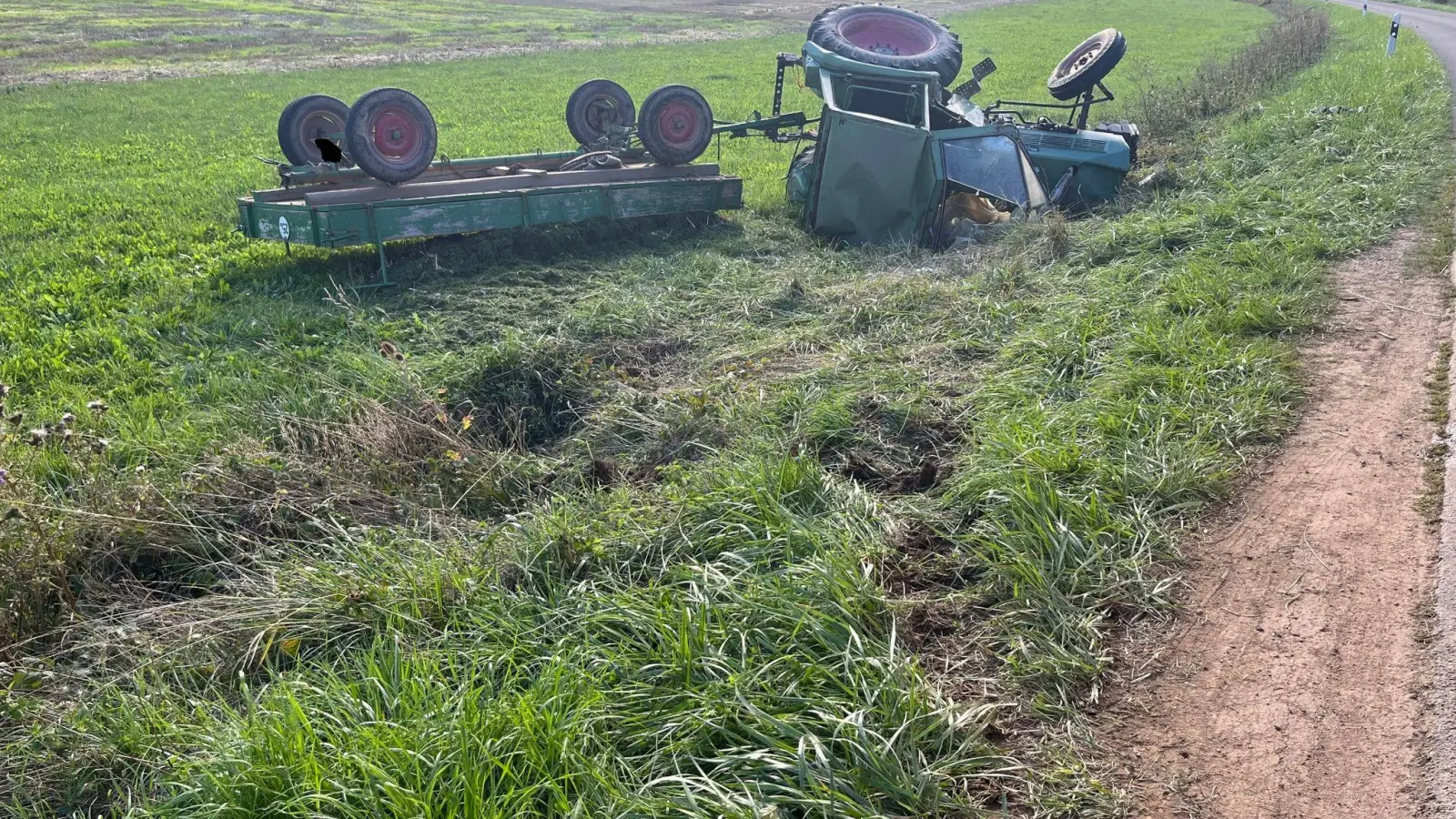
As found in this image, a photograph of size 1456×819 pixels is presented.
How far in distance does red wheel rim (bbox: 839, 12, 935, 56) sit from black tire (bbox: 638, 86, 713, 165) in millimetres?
2193

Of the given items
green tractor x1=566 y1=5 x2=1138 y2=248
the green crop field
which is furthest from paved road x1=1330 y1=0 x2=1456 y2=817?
green tractor x1=566 y1=5 x2=1138 y2=248

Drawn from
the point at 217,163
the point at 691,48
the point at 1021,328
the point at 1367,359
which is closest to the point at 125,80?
the point at 217,163

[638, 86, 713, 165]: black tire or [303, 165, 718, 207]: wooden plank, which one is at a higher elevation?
[638, 86, 713, 165]: black tire

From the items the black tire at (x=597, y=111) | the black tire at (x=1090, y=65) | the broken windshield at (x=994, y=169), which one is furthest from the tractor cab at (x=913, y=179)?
the black tire at (x=1090, y=65)

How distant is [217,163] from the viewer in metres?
13.7

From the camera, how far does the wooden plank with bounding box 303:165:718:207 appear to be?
807cm

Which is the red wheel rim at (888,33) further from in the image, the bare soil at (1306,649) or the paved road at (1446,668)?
the paved road at (1446,668)

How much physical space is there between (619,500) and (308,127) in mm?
6657

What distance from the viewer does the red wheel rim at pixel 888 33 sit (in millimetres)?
11023

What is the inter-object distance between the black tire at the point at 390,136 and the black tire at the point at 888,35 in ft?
14.5

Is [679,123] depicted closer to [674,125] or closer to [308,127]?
[674,125]

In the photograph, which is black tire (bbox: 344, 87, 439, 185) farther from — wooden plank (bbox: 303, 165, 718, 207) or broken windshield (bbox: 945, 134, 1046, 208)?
broken windshield (bbox: 945, 134, 1046, 208)

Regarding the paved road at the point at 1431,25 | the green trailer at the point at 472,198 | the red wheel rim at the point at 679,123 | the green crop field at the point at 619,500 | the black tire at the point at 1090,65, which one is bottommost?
the green crop field at the point at 619,500

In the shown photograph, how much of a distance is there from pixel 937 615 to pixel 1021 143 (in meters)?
7.35
